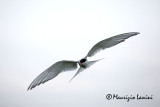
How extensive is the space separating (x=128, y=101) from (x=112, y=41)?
0.65 metres

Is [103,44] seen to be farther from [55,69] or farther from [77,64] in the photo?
[55,69]

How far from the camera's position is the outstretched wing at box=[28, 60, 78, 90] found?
99.3 inches

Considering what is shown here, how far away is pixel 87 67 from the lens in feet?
8.14

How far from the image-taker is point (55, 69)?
260 centimetres

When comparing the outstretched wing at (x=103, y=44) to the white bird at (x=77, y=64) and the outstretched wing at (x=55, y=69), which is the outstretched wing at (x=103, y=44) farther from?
the outstretched wing at (x=55, y=69)

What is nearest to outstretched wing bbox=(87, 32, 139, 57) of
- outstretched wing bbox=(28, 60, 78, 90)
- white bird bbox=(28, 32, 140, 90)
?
white bird bbox=(28, 32, 140, 90)

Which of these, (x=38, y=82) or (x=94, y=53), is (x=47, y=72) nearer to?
(x=38, y=82)

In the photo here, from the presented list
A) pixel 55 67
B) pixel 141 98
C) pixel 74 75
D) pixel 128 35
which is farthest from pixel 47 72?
pixel 141 98

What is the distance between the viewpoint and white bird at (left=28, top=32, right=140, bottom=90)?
2428mm

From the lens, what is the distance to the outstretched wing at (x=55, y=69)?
2523 mm

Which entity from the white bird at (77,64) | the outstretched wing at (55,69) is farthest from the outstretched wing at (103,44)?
the outstretched wing at (55,69)

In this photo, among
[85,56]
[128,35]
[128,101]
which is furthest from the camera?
[128,101]

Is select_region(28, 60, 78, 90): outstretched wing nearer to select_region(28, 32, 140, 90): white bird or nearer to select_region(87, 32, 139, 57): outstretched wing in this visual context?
select_region(28, 32, 140, 90): white bird

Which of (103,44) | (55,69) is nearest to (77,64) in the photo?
(55,69)
